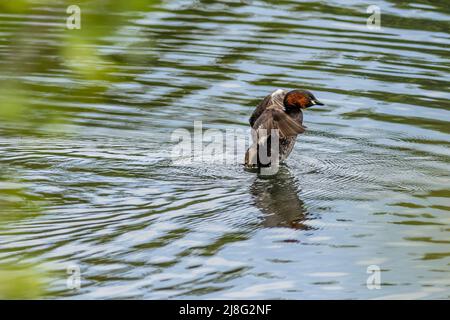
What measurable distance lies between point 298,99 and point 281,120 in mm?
550

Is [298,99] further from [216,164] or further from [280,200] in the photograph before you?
[280,200]

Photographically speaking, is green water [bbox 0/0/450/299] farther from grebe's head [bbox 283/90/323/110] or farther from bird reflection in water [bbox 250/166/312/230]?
grebe's head [bbox 283/90/323/110]

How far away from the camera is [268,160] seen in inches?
404

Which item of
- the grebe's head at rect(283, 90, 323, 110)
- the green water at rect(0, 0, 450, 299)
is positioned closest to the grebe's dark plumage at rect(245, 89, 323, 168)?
the grebe's head at rect(283, 90, 323, 110)

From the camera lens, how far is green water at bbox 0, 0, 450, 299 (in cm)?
684

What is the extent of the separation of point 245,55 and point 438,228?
20.7 feet

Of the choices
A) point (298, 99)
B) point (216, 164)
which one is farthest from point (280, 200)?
point (298, 99)

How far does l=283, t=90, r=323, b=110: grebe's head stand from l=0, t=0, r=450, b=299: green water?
550 mm

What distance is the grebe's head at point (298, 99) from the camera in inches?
422

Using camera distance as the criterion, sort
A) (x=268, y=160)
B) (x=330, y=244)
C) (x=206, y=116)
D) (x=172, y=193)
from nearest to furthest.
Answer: (x=330, y=244) → (x=172, y=193) → (x=268, y=160) → (x=206, y=116)

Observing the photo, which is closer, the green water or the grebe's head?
the green water

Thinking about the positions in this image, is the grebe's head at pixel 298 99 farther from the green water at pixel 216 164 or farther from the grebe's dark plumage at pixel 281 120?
the green water at pixel 216 164
